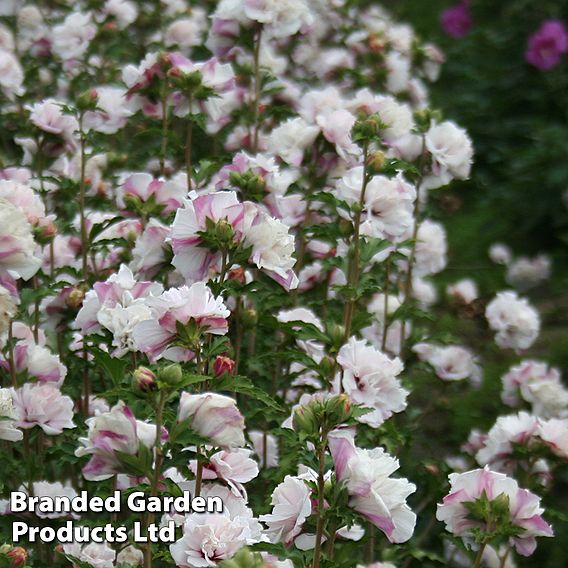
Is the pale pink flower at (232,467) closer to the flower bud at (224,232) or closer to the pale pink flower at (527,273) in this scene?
the flower bud at (224,232)

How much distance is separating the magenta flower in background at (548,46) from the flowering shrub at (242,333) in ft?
5.89

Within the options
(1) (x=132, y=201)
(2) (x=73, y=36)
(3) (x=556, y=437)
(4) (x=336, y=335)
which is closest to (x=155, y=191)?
(1) (x=132, y=201)

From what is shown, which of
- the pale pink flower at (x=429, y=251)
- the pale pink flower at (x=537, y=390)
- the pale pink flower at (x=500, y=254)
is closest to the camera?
the pale pink flower at (x=537, y=390)

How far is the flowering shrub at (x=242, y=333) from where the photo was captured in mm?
1329

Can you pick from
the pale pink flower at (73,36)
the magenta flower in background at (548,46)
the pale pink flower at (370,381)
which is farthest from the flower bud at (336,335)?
the magenta flower in background at (548,46)

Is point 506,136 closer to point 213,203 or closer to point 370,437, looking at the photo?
point 370,437

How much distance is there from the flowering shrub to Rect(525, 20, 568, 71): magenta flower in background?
5.89 feet

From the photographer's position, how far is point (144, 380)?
4.00 feet

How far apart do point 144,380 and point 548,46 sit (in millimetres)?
3924

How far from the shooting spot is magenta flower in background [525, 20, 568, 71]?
468cm

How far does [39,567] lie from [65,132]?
0.89m

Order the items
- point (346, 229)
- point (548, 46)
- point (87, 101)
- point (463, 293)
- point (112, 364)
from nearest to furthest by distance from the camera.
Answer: point (112, 364) → point (346, 229) → point (87, 101) → point (463, 293) → point (548, 46)

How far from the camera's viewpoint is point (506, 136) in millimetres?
5129

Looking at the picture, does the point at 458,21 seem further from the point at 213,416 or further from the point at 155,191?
the point at 213,416
